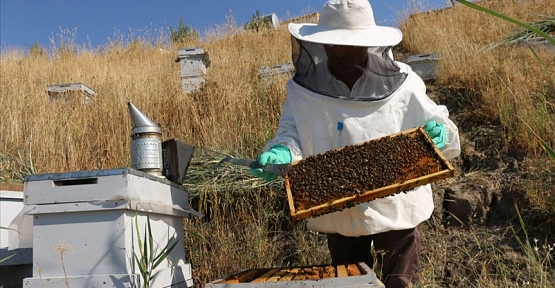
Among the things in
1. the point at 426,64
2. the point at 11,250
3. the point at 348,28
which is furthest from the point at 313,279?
the point at 426,64

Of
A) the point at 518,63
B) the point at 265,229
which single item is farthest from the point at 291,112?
the point at 518,63

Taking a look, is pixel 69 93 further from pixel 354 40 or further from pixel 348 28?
pixel 354 40

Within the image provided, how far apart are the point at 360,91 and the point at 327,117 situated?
0.74ft

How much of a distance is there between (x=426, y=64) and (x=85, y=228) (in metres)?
5.16

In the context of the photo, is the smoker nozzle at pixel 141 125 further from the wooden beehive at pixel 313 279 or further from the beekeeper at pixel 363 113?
the wooden beehive at pixel 313 279

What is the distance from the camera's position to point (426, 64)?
6.42 meters

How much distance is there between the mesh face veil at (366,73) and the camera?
2.52m

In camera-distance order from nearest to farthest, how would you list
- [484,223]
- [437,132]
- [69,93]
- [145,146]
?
[437,132] → [145,146] → [484,223] → [69,93]

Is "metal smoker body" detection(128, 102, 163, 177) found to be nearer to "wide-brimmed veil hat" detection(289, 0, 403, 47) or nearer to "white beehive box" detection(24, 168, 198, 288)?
"white beehive box" detection(24, 168, 198, 288)

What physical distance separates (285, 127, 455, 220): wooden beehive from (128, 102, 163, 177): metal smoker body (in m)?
0.89

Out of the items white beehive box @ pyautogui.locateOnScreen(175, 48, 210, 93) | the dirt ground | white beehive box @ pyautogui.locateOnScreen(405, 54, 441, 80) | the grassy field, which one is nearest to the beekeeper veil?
the grassy field

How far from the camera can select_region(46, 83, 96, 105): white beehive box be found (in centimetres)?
634

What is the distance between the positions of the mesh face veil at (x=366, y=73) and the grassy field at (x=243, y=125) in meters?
0.64

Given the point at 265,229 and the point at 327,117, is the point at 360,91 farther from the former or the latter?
the point at 265,229
